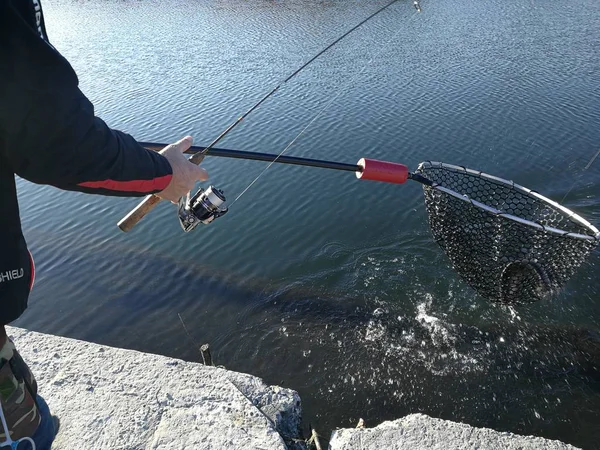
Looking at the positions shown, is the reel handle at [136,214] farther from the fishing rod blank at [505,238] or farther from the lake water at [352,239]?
the lake water at [352,239]

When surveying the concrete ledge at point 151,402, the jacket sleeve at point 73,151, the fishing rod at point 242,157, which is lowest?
the concrete ledge at point 151,402

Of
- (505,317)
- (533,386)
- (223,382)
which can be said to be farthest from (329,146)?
(223,382)

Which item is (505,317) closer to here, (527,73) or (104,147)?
(104,147)

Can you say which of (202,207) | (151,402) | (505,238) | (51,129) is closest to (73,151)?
(51,129)

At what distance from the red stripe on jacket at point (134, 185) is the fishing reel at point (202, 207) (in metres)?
1.29

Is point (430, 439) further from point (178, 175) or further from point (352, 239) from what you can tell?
point (352, 239)

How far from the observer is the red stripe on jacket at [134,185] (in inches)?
62.6

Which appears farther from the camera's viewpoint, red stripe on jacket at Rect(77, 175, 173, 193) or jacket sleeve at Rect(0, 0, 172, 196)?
red stripe on jacket at Rect(77, 175, 173, 193)

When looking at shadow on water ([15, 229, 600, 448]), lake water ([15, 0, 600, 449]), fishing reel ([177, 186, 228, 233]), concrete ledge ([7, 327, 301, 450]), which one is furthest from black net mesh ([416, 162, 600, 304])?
concrete ledge ([7, 327, 301, 450])

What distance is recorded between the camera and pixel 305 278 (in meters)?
7.82

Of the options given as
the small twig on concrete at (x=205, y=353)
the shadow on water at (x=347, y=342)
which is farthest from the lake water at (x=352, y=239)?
the small twig on concrete at (x=205, y=353)

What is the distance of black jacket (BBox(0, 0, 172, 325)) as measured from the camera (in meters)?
1.31

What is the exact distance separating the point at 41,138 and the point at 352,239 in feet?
24.2

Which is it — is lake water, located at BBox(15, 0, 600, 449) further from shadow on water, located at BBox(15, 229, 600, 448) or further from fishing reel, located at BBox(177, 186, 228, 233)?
fishing reel, located at BBox(177, 186, 228, 233)
